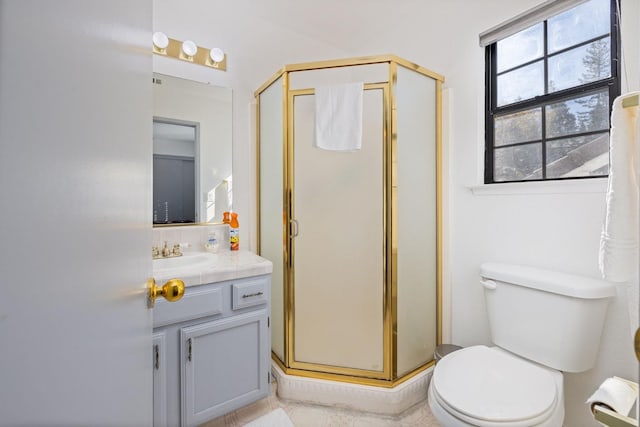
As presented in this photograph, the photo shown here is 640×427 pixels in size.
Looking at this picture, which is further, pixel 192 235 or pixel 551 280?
pixel 192 235

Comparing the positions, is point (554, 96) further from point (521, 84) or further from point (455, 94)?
point (455, 94)

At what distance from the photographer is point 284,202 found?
5.69 ft

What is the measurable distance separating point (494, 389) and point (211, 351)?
121 cm

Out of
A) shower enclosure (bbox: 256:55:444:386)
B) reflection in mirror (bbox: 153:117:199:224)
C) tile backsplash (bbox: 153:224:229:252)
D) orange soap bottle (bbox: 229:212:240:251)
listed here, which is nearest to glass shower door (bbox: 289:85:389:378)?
shower enclosure (bbox: 256:55:444:386)

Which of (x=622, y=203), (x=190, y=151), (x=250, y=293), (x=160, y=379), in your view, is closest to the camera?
(x=622, y=203)

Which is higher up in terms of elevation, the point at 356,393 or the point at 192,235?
the point at 192,235

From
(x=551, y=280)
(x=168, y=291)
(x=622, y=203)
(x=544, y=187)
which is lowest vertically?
(x=551, y=280)

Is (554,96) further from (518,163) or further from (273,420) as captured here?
(273,420)

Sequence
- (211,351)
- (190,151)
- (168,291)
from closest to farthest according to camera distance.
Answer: (168,291) < (211,351) < (190,151)

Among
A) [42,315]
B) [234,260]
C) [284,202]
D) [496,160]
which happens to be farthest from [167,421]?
[496,160]

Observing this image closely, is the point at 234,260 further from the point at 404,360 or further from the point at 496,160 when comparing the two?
the point at 496,160

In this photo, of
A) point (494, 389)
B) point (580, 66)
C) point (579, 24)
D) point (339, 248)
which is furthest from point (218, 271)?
point (579, 24)

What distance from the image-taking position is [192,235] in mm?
1807

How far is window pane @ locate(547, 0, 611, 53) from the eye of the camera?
1.31 metres
